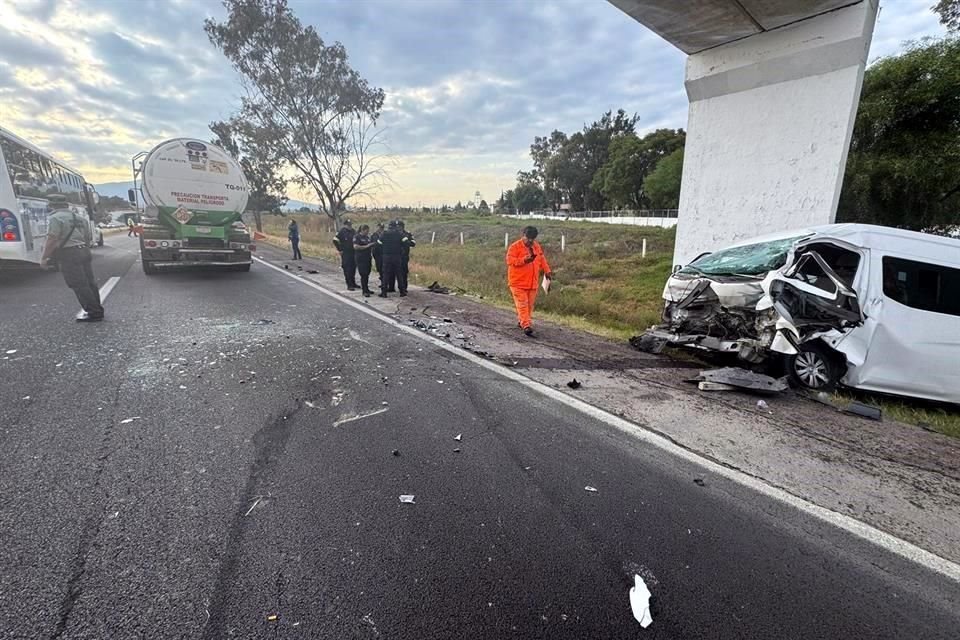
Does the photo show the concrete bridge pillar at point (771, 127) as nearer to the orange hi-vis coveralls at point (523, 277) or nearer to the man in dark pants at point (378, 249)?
the orange hi-vis coveralls at point (523, 277)

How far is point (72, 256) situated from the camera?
6109mm

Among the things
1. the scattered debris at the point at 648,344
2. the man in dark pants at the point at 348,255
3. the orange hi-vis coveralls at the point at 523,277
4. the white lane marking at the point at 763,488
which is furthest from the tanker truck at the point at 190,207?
the scattered debris at the point at 648,344

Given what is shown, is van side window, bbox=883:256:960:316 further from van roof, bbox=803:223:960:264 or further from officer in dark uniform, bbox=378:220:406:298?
officer in dark uniform, bbox=378:220:406:298

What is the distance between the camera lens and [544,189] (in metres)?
79.9

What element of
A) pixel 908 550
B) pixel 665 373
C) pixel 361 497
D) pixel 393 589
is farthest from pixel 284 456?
pixel 665 373

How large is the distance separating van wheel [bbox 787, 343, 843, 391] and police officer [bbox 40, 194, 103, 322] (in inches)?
356

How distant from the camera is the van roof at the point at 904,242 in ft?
14.7

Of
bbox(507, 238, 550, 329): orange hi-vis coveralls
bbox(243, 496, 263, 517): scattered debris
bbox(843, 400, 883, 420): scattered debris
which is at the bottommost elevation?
bbox(843, 400, 883, 420): scattered debris

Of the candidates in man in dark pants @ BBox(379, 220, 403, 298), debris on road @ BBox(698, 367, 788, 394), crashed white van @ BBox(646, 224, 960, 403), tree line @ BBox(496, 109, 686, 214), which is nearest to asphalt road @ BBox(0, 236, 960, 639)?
debris on road @ BBox(698, 367, 788, 394)

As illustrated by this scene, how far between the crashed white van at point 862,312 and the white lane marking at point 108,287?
10.1 m

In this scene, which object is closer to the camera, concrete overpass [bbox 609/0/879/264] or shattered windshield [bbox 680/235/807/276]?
shattered windshield [bbox 680/235/807/276]

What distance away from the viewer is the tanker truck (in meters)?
10.3

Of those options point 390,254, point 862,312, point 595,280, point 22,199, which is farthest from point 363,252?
point 595,280

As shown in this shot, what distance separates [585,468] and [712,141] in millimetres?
7628
